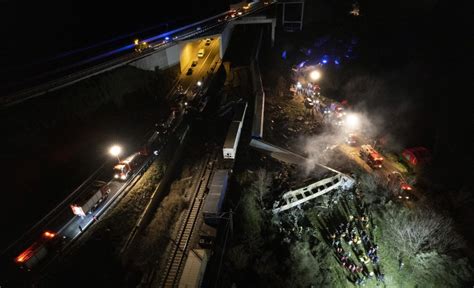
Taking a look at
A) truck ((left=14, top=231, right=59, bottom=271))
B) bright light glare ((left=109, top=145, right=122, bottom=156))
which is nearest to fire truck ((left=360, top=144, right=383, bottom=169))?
bright light glare ((left=109, top=145, right=122, bottom=156))

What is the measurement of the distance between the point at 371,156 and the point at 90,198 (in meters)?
28.0

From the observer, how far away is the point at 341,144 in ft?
108

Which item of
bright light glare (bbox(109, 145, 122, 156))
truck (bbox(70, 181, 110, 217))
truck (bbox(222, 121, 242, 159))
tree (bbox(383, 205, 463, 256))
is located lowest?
truck (bbox(70, 181, 110, 217))

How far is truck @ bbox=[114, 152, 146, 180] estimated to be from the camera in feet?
75.2

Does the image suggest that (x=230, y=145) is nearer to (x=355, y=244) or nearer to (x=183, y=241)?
(x=183, y=241)

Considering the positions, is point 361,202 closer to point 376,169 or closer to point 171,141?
point 376,169

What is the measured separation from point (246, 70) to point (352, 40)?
25.3m

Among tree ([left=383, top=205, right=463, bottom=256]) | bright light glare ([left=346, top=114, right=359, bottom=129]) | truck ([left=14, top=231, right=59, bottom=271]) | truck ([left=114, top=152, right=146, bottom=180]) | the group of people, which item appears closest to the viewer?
truck ([left=14, top=231, right=59, bottom=271])

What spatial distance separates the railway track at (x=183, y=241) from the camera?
654 inches

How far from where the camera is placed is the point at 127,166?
76.4ft

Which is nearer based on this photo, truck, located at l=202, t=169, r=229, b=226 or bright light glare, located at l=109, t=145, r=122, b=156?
truck, located at l=202, t=169, r=229, b=226

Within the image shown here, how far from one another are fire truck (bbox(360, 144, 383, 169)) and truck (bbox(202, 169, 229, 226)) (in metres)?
17.3

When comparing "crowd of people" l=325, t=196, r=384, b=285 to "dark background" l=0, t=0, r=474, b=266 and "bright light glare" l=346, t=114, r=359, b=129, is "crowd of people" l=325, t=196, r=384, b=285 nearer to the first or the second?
"dark background" l=0, t=0, r=474, b=266

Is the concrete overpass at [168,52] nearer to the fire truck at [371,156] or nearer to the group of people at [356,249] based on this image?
the fire truck at [371,156]
